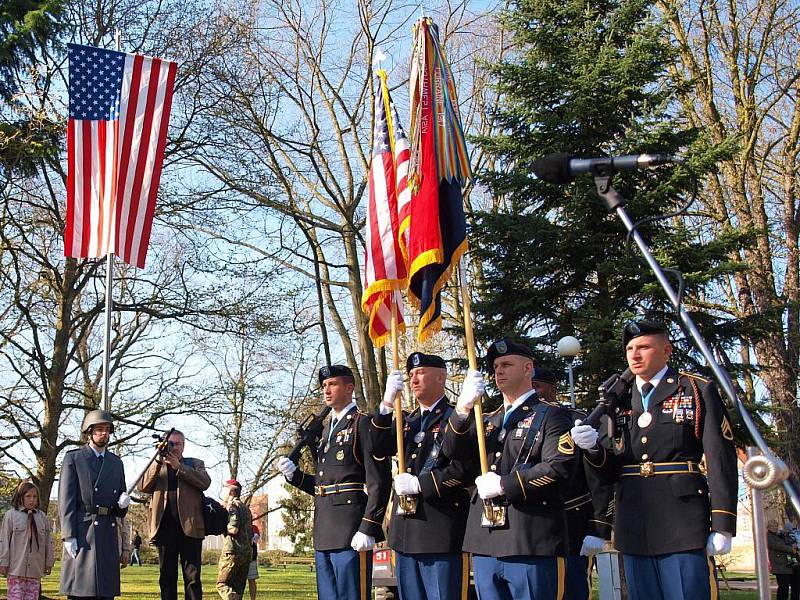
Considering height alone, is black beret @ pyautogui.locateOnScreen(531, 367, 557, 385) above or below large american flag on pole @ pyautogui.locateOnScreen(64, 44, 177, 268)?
below

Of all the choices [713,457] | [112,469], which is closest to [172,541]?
[112,469]

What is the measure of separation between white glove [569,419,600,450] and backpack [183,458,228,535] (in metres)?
5.39

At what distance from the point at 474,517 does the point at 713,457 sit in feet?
4.47

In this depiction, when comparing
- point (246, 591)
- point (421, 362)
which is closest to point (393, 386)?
point (421, 362)

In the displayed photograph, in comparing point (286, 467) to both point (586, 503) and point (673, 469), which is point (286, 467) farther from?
point (673, 469)

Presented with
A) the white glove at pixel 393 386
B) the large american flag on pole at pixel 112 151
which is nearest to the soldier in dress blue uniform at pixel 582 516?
the white glove at pixel 393 386

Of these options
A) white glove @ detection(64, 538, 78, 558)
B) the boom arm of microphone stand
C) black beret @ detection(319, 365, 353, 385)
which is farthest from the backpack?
the boom arm of microphone stand

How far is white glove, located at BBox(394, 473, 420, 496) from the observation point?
19.5 feet

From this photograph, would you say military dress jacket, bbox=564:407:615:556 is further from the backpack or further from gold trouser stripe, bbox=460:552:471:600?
the backpack

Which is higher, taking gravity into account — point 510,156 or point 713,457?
point 510,156

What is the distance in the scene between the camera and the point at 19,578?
10.7 m

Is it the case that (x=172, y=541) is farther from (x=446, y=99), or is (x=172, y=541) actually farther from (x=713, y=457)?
(x=713, y=457)

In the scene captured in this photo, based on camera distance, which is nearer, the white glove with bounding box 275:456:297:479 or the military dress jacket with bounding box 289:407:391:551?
the military dress jacket with bounding box 289:407:391:551

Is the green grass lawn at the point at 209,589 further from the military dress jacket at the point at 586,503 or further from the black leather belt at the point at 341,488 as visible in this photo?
the military dress jacket at the point at 586,503
